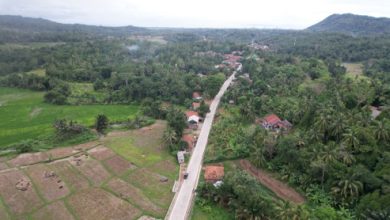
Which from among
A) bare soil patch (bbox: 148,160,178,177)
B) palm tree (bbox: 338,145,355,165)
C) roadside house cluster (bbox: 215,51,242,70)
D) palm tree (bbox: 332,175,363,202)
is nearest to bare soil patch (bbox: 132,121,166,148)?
bare soil patch (bbox: 148,160,178,177)

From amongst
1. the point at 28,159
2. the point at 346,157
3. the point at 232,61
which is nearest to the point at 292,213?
the point at 346,157

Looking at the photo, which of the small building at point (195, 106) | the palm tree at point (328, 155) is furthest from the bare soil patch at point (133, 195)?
the small building at point (195, 106)

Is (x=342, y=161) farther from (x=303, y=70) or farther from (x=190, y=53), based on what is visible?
(x=190, y=53)

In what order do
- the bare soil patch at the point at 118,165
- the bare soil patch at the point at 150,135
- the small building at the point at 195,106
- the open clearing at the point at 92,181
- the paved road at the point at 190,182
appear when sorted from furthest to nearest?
the small building at the point at 195,106 → the bare soil patch at the point at 150,135 → the bare soil patch at the point at 118,165 → the open clearing at the point at 92,181 → the paved road at the point at 190,182

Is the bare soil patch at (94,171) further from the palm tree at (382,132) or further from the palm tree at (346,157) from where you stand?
the palm tree at (382,132)

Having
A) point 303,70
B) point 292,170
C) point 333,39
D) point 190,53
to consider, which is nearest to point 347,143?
point 292,170

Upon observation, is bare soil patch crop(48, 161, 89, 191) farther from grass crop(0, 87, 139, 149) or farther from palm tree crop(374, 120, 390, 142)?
palm tree crop(374, 120, 390, 142)
